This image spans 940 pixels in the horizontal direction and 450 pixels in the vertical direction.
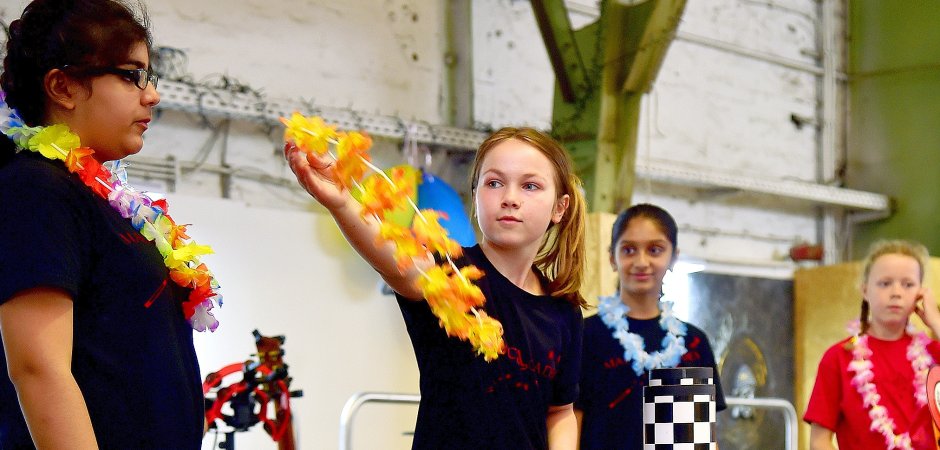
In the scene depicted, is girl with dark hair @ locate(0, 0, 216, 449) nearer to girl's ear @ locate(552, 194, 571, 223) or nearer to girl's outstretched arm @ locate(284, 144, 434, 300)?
girl's outstretched arm @ locate(284, 144, 434, 300)

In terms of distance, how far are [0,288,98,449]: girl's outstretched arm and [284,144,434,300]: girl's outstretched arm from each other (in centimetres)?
40

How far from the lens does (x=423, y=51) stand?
6352mm

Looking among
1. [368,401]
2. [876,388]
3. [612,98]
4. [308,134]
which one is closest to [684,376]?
[308,134]

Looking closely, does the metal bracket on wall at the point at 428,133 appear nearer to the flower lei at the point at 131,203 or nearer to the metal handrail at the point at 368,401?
the metal handrail at the point at 368,401

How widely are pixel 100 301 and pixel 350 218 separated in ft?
1.31

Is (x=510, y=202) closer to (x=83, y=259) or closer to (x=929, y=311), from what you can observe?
(x=83, y=259)

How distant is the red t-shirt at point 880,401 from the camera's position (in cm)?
351

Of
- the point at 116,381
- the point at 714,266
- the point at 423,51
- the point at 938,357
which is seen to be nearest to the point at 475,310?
the point at 116,381

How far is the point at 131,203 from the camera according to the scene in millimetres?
1686

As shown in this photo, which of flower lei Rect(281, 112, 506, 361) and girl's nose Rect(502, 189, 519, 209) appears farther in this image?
girl's nose Rect(502, 189, 519, 209)

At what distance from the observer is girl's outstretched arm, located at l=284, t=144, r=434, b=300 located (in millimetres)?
1583

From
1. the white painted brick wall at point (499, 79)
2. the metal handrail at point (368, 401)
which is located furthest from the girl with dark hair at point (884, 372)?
the white painted brick wall at point (499, 79)

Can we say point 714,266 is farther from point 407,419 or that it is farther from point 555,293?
point 555,293

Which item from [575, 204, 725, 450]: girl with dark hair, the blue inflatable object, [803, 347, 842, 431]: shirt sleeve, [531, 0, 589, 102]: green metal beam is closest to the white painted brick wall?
[531, 0, 589, 102]: green metal beam
